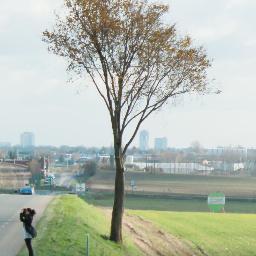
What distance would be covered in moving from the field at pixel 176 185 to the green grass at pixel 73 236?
77.6 metres

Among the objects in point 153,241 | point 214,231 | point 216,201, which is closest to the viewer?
point 153,241

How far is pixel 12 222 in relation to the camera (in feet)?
86.9

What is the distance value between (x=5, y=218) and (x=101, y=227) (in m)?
4.63

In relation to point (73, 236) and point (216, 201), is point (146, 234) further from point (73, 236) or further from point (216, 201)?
point (216, 201)

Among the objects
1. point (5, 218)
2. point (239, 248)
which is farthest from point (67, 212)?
point (239, 248)

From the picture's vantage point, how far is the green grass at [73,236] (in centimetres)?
1977

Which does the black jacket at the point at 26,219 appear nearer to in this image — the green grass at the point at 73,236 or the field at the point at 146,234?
the green grass at the point at 73,236

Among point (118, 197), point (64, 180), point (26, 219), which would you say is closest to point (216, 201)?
point (118, 197)

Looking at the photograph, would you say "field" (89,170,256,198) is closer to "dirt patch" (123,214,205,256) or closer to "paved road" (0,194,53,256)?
→ "paved road" (0,194,53,256)

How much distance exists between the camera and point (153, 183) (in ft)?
427

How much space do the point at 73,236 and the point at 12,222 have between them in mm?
5578

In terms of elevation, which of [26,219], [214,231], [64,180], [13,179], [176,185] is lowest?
[176,185]

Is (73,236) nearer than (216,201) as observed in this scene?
Yes

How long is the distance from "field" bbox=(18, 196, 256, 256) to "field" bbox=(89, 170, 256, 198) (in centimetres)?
6788
